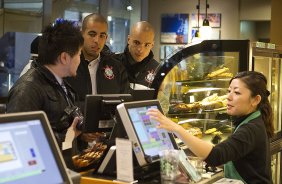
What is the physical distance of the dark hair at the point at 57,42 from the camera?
2.80 m

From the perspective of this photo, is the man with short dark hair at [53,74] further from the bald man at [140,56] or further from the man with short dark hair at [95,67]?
the bald man at [140,56]

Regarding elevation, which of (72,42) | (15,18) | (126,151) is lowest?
(126,151)

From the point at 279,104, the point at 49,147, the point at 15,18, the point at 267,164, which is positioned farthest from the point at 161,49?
the point at 49,147

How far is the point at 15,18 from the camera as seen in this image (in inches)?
260

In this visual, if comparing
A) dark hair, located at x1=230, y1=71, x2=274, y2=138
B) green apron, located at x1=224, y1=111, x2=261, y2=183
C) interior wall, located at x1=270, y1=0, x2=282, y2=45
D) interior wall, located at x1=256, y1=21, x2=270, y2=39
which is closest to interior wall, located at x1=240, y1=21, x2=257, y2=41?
interior wall, located at x1=256, y1=21, x2=270, y2=39

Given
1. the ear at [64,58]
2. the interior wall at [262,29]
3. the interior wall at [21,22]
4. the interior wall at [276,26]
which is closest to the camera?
the ear at [64,58]

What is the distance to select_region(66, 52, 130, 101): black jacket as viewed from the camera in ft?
12.4

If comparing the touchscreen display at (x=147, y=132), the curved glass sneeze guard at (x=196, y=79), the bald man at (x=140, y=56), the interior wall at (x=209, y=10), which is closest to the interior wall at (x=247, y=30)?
the interior wall at (x=209, y=10)

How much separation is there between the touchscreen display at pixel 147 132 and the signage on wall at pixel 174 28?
7.75m

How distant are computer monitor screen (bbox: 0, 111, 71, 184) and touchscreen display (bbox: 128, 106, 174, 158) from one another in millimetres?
674

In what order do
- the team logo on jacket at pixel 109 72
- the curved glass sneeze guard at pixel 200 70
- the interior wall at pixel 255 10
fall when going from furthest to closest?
1. the interior wall at pixel 255 10
2. the team logo on jacket at pixel 109 72
3. the curved glass sneeze guard at pixel 200 70

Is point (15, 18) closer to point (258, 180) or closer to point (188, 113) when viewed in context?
point (188, 113)

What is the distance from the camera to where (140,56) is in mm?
4512

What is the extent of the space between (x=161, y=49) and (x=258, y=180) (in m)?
7.54
